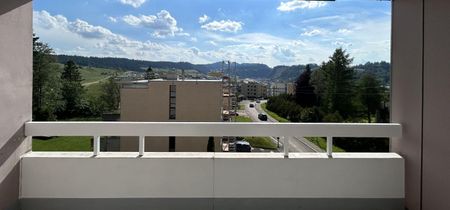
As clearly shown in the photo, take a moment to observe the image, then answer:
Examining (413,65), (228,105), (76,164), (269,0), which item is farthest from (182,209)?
(269,0)

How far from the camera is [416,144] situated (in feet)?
9.11

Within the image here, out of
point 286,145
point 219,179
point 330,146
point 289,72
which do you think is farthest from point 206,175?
point 289,72

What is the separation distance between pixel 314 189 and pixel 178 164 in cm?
111

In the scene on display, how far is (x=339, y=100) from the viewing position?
3.58 metres

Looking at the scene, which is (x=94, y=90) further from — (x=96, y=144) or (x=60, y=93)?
(x=96, y=144)

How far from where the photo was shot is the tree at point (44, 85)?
311 centimetres

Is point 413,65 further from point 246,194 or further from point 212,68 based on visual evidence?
point 212,68

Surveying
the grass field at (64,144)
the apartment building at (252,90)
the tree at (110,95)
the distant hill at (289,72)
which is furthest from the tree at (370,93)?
the grass field at (64,144)

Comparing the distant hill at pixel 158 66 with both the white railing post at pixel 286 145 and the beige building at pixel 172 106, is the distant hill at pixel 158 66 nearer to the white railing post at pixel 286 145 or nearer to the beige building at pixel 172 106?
the beige building at pixel 172 106

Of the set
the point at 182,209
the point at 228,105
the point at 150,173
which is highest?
the point at 228,105

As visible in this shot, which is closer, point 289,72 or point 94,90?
point 94,90

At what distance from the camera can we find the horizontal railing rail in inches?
113

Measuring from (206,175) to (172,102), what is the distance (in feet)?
3.14

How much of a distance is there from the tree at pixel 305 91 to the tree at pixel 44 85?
7.74 feet
